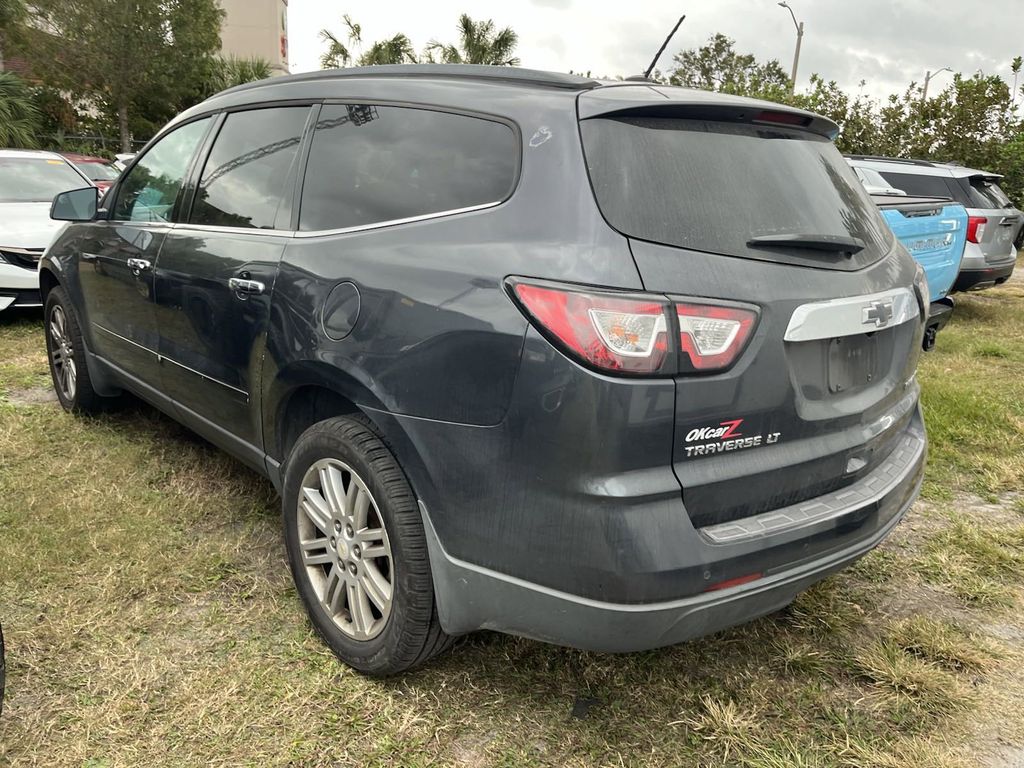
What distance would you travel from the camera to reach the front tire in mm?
2146

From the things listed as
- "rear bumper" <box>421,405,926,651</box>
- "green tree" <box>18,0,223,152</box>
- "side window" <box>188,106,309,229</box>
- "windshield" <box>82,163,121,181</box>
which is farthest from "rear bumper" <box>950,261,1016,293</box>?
"green tree" <box>18,0,223,152</box>

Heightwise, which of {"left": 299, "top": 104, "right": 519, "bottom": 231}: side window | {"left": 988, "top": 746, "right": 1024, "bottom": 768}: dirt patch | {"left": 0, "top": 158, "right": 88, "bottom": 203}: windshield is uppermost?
{"left": 299, "top": 104, "right": 519, "bottom": 231}: side window

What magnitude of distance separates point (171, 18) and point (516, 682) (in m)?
26.0

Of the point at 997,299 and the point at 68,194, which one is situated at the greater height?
the point at 68,194

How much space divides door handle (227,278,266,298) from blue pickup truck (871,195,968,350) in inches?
192

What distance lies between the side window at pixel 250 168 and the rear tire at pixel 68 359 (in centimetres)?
150

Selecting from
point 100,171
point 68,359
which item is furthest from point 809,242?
point 100,171

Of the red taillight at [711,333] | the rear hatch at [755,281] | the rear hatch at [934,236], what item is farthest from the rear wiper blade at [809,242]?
→ the rear hatch at [934,236]

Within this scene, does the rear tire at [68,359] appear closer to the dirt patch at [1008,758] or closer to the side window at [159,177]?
the side window at [159,177]

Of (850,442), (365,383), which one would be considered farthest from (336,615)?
(850,442)

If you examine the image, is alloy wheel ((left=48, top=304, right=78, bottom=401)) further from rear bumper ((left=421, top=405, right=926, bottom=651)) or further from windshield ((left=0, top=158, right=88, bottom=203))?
windshield ((left=0, top=158, right=88, bottom=203))

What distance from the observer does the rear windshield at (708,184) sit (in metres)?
1.93

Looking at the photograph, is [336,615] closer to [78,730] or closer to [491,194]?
[78,730]

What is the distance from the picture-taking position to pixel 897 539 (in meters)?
3.40
